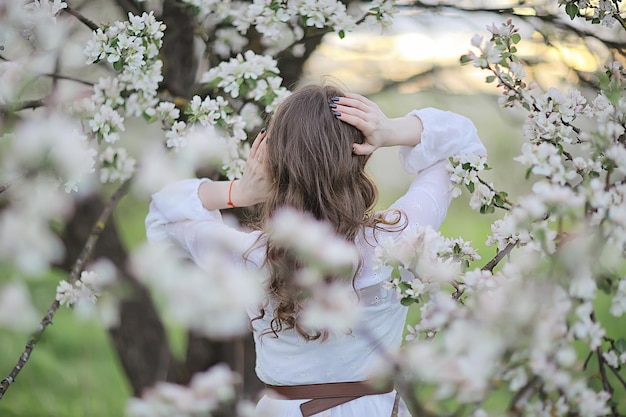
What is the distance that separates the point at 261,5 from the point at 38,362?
3.11 metres

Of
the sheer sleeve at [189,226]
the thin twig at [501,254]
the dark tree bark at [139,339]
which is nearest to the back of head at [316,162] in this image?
the sheer sleeve at [189,226]

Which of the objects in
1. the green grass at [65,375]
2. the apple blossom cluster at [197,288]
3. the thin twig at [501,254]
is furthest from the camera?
the green grass at [65,375]

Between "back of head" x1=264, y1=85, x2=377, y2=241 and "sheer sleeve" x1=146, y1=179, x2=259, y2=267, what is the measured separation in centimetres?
11

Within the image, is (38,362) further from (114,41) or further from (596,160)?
(596,160)

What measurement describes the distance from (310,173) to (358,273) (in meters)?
0.21

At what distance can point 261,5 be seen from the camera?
6.00 ft

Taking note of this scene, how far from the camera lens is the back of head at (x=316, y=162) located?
140 centimetres

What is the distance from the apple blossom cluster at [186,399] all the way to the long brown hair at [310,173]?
396mm

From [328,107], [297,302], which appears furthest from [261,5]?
[297,302]

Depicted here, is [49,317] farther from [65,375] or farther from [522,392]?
[65,375]

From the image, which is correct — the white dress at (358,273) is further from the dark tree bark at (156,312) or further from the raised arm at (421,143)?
the dark tree bark at (156,312)

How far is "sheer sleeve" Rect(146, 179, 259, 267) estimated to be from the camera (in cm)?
150

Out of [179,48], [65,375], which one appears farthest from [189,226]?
[65,375]

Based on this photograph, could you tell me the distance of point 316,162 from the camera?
Result: 1.40 meters
